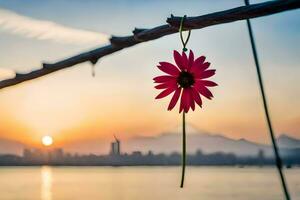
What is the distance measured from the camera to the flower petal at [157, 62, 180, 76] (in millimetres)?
807

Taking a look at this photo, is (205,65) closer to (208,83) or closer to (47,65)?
(208,83)

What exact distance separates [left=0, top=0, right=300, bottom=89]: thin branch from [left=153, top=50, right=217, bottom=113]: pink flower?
0.14ft

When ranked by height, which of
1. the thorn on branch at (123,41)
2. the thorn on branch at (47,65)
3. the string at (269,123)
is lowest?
the string at (269,123)

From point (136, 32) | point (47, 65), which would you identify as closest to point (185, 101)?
point (136, 32)

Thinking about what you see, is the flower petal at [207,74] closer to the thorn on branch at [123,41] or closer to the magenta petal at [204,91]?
the magenta petal at [204,91]

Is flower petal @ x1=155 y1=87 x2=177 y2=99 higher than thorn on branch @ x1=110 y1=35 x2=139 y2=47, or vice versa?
thorn on branch @ x1=110 y1=35 x2=139 y2=47

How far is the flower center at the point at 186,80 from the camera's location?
31.1 inches

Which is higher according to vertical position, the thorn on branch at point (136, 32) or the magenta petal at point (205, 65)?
the thorn on branch at point (136, 32)

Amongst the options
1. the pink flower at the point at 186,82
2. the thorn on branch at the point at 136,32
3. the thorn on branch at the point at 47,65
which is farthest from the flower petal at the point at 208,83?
the thorn on branch at the point at 47,65

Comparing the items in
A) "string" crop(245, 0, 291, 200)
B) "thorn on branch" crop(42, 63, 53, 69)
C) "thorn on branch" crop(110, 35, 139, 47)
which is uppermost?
"thorn on branch" crop(110, 35, 139, 47)

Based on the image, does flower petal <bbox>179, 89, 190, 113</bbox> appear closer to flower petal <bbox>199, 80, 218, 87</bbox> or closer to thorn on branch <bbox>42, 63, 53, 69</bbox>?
flower petal <bbox>199, 80, 218, 87</bbox>

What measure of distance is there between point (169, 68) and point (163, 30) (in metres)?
→ 0.05

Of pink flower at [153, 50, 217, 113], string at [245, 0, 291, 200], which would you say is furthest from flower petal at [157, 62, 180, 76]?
string at [245, 0, 291, 200]

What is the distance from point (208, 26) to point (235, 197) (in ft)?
353
